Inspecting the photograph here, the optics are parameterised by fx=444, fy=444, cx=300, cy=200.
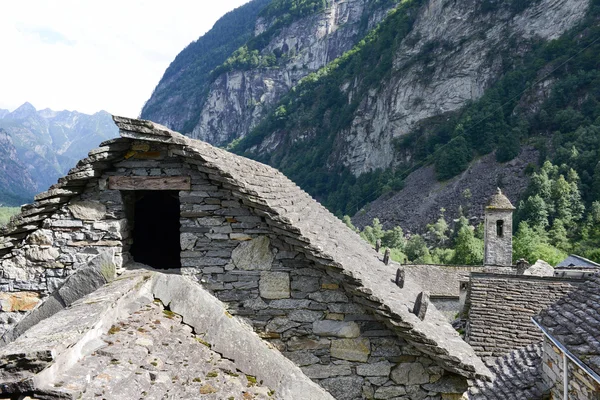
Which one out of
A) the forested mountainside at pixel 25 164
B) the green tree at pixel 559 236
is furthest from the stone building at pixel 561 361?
the forested mountainside at pixel 25 164

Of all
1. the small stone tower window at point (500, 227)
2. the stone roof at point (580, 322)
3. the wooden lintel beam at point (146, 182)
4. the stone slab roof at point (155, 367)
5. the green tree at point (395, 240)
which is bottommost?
the green tree at point (395, 240)

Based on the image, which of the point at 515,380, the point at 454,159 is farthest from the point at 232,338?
the point at 454,159

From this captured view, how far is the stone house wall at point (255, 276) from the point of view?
15.7 feet

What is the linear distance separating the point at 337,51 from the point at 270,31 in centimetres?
2807

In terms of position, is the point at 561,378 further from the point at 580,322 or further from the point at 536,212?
the point at 536,212

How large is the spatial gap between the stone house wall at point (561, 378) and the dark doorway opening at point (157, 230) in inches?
256

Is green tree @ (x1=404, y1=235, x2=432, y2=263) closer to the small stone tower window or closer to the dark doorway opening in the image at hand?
the small stone tower window

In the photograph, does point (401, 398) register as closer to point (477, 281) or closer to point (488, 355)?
point (488, 355)

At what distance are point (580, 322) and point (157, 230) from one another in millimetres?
6878

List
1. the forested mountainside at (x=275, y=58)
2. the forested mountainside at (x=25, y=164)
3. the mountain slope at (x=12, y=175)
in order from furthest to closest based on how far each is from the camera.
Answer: the forested mountainside at (x=275, y=58) → the mountain slope at (x=12, y=175) → the forested mountainside at (x=25, y=164)

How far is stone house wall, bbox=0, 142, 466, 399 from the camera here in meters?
4.79

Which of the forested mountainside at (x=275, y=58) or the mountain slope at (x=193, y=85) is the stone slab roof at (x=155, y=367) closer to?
the forested mountainside at (x=275, y=58)

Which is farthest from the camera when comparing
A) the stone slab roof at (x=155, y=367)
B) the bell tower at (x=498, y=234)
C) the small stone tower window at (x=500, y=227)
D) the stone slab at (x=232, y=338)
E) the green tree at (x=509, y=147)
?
the green tree at (x=509, y=147)

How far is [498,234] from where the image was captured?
28.7 m
